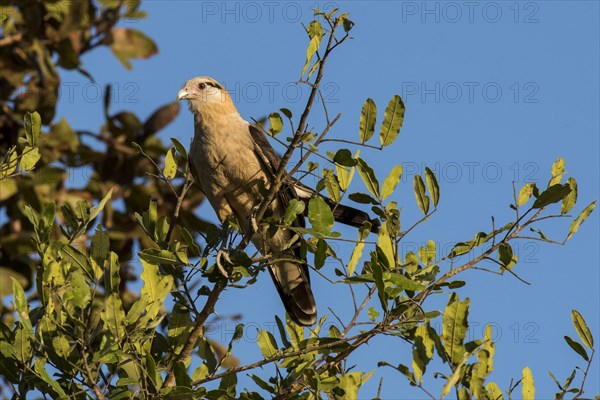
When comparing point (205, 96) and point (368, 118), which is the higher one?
point (205, 96)

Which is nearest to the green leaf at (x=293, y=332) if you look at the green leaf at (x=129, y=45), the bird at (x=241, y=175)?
the bird at (x=241, y=175)

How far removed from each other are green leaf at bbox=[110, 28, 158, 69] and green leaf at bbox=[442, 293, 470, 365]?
12.0ft

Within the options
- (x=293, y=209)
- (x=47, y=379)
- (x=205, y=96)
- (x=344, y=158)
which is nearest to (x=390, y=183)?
(x=344, y=158)

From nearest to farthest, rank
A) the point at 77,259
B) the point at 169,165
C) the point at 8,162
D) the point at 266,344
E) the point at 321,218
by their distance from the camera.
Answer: the point at 321,218 → the point at 77,259 → the point at 266,344 → the point at 8,162 → the point at 169,165

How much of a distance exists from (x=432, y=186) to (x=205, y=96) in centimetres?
299

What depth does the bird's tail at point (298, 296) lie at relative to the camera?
19.6ft

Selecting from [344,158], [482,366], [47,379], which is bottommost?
[47,379]

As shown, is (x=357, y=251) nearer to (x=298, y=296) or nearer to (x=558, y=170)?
(x=558, y=170)

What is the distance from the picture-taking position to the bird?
568cm

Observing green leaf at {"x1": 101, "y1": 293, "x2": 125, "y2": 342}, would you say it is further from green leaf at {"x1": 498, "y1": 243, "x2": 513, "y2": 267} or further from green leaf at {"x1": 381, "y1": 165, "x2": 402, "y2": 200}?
green leaf at {"x1": 498, "y1": 243, "x2": 513, "y2": 267}

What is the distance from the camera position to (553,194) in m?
3.56

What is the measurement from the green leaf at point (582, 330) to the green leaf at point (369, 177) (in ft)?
2.86

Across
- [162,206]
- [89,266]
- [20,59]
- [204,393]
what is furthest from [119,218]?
[204,393]

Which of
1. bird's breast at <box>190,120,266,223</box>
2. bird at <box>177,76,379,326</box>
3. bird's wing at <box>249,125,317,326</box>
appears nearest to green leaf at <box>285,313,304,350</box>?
bird at <box>177,76,379,326</box>
